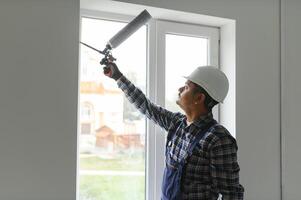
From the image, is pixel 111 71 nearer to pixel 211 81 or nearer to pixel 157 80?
pixel 157 80

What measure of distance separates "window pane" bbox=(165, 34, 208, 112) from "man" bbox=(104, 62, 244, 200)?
0.25 m

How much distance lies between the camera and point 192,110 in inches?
72.9

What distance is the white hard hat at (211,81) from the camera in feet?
5.90

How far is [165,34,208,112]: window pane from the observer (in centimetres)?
217
